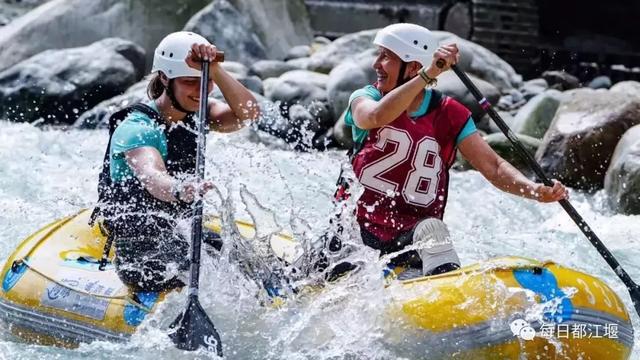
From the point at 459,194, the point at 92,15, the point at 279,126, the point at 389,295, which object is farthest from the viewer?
the point at 92,15

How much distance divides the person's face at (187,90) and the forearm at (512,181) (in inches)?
50.8

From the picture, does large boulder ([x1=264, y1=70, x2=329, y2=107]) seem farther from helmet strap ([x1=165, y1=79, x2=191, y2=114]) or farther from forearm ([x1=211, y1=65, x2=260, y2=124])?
helmet strap ([x1=165, y1=79, x2=191, y2=114])

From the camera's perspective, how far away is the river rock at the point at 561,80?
50.5 ft

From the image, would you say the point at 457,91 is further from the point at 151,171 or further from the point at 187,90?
the point at 151,171

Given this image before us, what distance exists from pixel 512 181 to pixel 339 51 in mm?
9400

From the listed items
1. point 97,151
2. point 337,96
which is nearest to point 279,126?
point 337,96

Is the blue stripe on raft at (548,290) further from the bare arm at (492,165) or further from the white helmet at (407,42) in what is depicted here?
the white helmet at (407,42)

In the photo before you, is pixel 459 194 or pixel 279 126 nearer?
pixel 459 194

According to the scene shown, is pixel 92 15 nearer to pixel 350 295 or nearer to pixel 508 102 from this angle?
pixel 508 102

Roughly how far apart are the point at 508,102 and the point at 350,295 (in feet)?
31.8

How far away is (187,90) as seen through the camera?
16.0ft

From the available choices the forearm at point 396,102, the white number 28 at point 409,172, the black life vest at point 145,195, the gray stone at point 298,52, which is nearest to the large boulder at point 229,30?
the gray stone at point 298,52

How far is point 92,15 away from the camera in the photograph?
48.6ft

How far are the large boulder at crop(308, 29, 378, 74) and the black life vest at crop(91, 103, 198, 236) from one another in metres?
8.98
